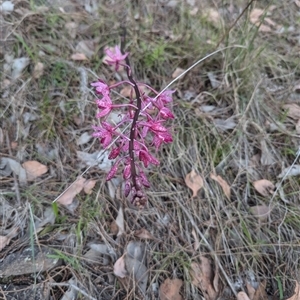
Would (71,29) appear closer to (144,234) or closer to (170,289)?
(144,234)

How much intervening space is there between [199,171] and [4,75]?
1.28 meters

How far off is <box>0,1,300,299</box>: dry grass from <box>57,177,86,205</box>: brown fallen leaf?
46mm

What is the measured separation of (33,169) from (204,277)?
1023 mm

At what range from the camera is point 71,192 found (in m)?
2.01

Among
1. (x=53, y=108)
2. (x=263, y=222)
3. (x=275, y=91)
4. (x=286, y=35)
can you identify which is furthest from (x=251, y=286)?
(x=286, y=35)

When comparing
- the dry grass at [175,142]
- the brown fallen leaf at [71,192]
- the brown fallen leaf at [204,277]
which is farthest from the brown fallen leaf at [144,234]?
the brown fallen leaf at [71,192]

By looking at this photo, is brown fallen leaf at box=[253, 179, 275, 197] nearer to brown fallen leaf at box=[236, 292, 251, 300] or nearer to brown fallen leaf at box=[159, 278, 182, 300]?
brown fallen leaf at box=[236, 292, 251, 300]

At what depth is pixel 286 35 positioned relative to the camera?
2.76 meters

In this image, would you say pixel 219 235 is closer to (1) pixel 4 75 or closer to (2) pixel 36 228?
(2) pixel 36 228

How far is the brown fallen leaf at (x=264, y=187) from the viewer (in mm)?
2082

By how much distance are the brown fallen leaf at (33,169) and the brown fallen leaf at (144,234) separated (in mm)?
590

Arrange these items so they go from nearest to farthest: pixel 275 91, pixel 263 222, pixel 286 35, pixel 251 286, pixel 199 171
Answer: pixel 251 286, pixel 263 222, pixel 199 171, pixel 275 91, pixel 286 35

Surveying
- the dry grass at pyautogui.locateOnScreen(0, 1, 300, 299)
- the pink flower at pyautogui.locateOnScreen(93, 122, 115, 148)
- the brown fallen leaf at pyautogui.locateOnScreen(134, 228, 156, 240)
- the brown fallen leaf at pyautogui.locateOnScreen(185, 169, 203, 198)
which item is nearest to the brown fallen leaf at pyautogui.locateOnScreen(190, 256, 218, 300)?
the dry grass at pyautogui.locateOnScreen(0, 1, 300, 299)

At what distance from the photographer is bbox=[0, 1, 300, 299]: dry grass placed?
1.89 meters
